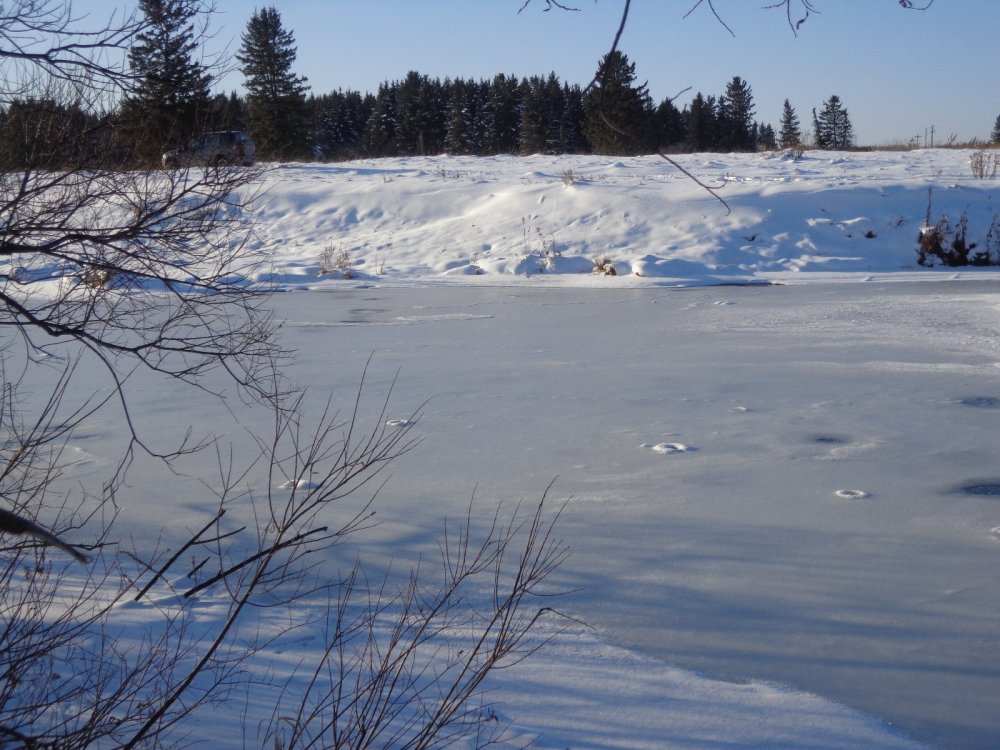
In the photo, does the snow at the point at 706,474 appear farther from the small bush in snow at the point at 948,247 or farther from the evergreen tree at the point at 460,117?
the evergreen tree at the point at 460,117

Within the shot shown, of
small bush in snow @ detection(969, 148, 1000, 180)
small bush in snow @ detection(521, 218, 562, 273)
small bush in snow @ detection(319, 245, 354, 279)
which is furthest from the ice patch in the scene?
small bush in snow @ detection(969, 148, 1000, 180)

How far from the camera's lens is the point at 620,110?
8.81 feet

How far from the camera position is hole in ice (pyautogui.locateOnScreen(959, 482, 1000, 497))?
503 centimetres

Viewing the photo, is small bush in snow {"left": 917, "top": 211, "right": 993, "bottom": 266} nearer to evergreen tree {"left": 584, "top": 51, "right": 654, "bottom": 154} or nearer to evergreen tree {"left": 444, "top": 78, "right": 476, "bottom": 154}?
evergreen tree {"left": 584, "top": 51, "right": 654, "bottom": 154}

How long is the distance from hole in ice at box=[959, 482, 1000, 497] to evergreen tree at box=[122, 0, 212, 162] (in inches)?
163

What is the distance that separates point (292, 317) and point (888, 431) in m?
7.63

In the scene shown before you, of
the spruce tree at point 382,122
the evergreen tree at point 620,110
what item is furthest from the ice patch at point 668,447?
the spruce tree at point 382,122

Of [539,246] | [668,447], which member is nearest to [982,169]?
[539,246]

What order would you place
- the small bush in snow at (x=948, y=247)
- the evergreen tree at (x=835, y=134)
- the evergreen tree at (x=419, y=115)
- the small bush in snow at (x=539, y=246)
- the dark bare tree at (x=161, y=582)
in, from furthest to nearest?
the evergreen tree at (x=419, y=115)
the evergreen tree at (x=835, y=134)
the small bush in snow at (x=539, y=246)
the small bush in snow at (x=948, y=247)
the dark bare tree at (x=161, y=582)

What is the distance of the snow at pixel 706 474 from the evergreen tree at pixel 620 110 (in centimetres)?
124

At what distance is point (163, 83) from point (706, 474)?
3.41 metres

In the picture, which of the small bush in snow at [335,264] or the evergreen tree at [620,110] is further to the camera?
the small bush in snow at [335,264]

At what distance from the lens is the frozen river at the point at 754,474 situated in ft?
11.7

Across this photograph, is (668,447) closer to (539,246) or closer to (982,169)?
(539,246)
